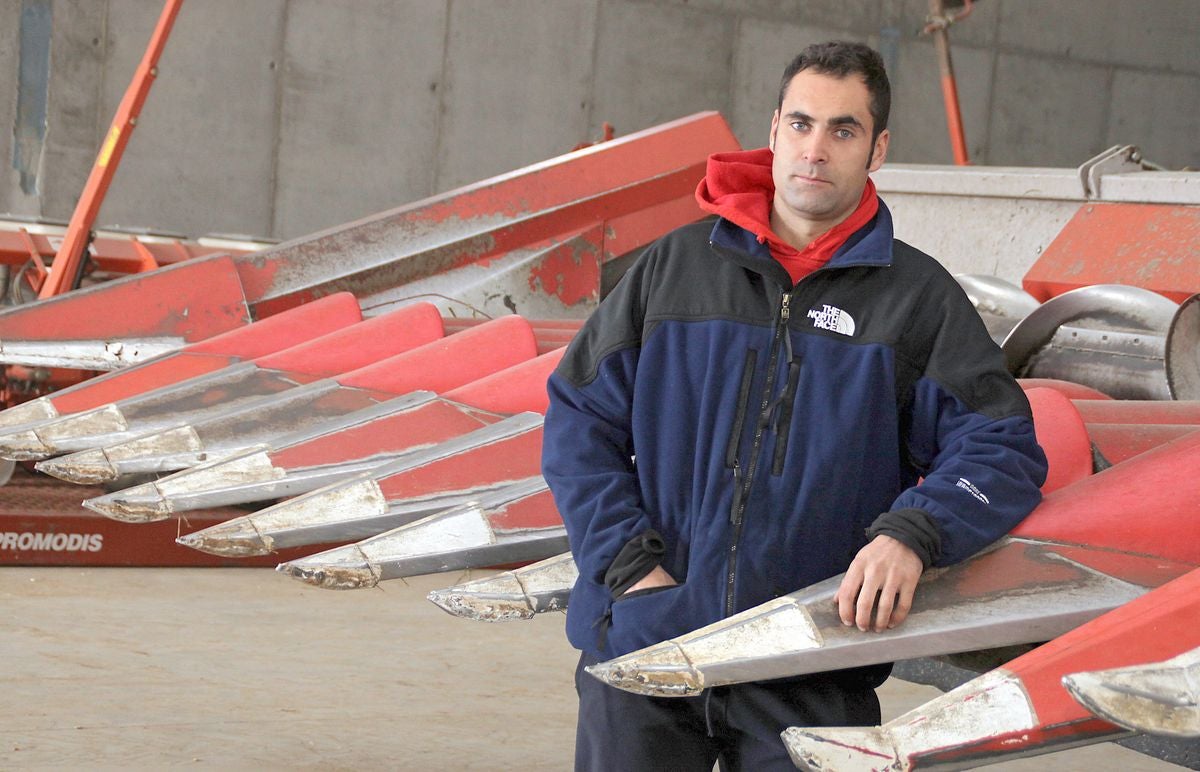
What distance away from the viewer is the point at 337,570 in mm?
2002

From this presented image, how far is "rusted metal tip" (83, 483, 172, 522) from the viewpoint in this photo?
2316 millimetres

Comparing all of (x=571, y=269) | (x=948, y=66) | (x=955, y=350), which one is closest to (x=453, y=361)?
(x=571, y=269)

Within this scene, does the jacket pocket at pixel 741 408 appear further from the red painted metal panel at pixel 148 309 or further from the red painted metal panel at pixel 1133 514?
the red painted metal panel at pixel 148 309

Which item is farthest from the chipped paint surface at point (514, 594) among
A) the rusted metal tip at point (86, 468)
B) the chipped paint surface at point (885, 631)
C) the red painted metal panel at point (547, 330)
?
the red painted metal panel at point (547, 330)

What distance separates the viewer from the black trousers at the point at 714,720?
1.71 metres

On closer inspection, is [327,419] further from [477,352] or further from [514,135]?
[514,135]

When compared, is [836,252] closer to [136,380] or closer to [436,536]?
[436,536]

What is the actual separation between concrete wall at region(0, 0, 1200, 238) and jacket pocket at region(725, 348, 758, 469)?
25.6 feet

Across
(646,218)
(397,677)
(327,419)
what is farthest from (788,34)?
(327,419)

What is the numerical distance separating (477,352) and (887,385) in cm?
146

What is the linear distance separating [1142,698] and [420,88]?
8875 mm

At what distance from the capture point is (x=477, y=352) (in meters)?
3.04

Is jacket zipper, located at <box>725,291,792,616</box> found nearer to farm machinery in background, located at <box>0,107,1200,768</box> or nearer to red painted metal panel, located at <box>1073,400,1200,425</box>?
farm machinery in background, located at <box>0,107,1200,768</box>

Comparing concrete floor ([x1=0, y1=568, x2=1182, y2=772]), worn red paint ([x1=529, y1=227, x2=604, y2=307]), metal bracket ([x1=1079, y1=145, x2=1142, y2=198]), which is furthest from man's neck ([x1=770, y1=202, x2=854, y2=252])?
metal bracket ([x1=1079, y1=145, x2=1142, y2=198])
